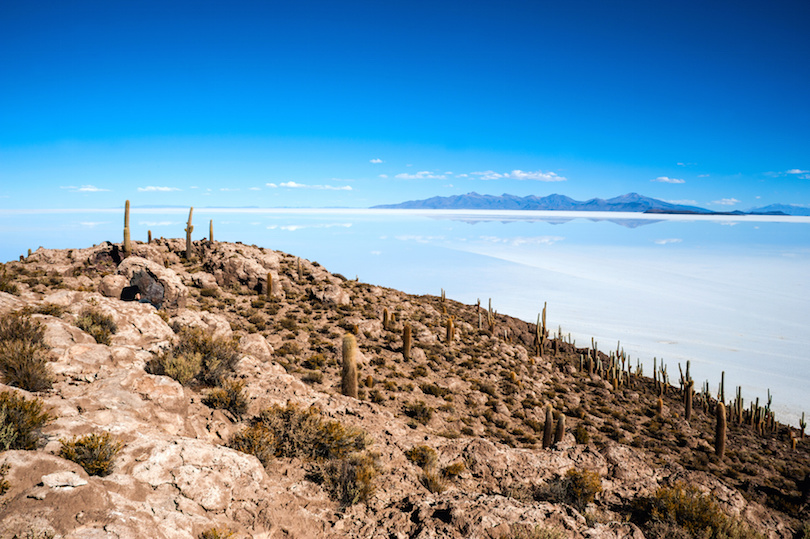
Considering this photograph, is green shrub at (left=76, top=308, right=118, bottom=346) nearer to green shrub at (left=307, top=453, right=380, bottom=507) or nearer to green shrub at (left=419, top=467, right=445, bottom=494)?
green shrub at (left=307, top=453, right=380, bottom=507)

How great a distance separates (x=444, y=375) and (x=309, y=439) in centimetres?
1857

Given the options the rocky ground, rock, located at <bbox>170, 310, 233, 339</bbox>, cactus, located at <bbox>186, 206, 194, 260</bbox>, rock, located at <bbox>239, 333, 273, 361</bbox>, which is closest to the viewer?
the rocky ground

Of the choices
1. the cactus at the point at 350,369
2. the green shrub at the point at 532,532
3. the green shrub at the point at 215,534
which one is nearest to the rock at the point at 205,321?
the cactus at the point at 350,369

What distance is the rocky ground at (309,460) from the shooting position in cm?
516

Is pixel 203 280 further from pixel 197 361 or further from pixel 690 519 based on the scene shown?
pixel 690 519

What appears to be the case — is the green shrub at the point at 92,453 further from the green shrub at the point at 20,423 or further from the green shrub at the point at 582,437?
the green shrub at the point at 582,437

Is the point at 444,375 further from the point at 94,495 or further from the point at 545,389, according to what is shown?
the point at 94,495

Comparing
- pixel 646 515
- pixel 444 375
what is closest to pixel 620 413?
pixel 444 375

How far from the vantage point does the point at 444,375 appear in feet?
83.8

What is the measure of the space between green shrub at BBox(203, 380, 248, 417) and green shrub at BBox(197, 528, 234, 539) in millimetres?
3656

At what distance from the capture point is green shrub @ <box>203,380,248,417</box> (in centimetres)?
850

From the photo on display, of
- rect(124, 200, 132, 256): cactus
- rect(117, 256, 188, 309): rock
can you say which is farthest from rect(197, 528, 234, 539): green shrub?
rect(124, 200, 132, 256): cactus

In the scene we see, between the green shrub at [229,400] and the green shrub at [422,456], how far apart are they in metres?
4.01

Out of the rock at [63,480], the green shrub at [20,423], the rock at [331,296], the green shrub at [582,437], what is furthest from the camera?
the rock at [331,296]
